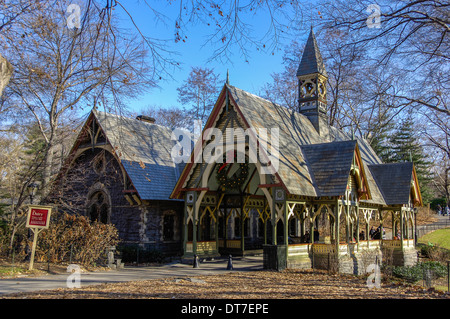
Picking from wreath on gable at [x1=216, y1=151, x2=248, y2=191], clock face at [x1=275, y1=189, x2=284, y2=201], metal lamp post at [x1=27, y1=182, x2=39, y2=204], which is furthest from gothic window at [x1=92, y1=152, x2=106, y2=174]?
clock face at [x1=275, y1=189, x2=284, y2=201]

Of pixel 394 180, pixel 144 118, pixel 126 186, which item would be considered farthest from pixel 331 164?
pixel 144 118

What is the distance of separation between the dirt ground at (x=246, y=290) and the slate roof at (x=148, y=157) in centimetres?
808

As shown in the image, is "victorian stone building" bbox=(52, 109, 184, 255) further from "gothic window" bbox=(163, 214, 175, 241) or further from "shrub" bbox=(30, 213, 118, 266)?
"shrub" bbox=(30, 213, 118, 266)

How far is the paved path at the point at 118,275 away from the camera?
11541 millimetres

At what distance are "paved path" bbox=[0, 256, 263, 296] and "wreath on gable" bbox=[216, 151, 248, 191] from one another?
377 centimetres

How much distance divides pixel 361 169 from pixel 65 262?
46.3ft

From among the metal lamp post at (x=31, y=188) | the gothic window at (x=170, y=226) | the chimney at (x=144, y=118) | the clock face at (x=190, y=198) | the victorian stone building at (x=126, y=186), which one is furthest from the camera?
the chimney at (x=144, y=118)

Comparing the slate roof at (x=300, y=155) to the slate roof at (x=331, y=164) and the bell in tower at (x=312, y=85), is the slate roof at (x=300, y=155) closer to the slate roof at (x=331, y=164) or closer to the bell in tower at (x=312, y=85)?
the slate roof at (x=331, y=164)

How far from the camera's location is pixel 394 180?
82.7 ft

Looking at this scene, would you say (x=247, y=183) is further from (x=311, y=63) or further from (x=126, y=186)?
(x=311, y=63)

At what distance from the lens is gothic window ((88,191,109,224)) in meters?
22.7

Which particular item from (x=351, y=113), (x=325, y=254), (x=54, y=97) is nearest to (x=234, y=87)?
(x=325, y=254)

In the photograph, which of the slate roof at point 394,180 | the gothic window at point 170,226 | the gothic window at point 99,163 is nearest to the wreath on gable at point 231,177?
the gothic window at point 170,226
